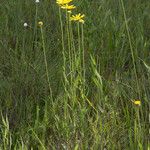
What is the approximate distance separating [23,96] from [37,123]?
0.34 m

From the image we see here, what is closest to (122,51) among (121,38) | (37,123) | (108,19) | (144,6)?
(121,38)

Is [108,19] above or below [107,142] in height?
above

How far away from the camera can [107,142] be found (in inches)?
67.8

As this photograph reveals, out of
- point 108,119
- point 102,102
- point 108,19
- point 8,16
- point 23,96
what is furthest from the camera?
point 8,16

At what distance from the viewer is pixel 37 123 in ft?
6.30

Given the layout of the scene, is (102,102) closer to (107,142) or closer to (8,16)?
(107,142)

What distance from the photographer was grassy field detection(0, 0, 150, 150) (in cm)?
177

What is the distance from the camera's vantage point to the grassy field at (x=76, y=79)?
1773mm

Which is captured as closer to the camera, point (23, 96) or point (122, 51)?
point (23, 96)

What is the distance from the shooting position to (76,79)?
6.07 ft

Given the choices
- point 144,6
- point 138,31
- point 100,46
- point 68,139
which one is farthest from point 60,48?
point 68,139

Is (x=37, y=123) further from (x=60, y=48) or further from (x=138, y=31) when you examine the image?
(x=138, y=31)

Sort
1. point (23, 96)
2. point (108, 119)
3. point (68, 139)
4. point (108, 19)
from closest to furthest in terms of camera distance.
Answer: point (68, 139), point (108, 119), point (23, 96), point (108, 19)

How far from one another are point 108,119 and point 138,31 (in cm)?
98
